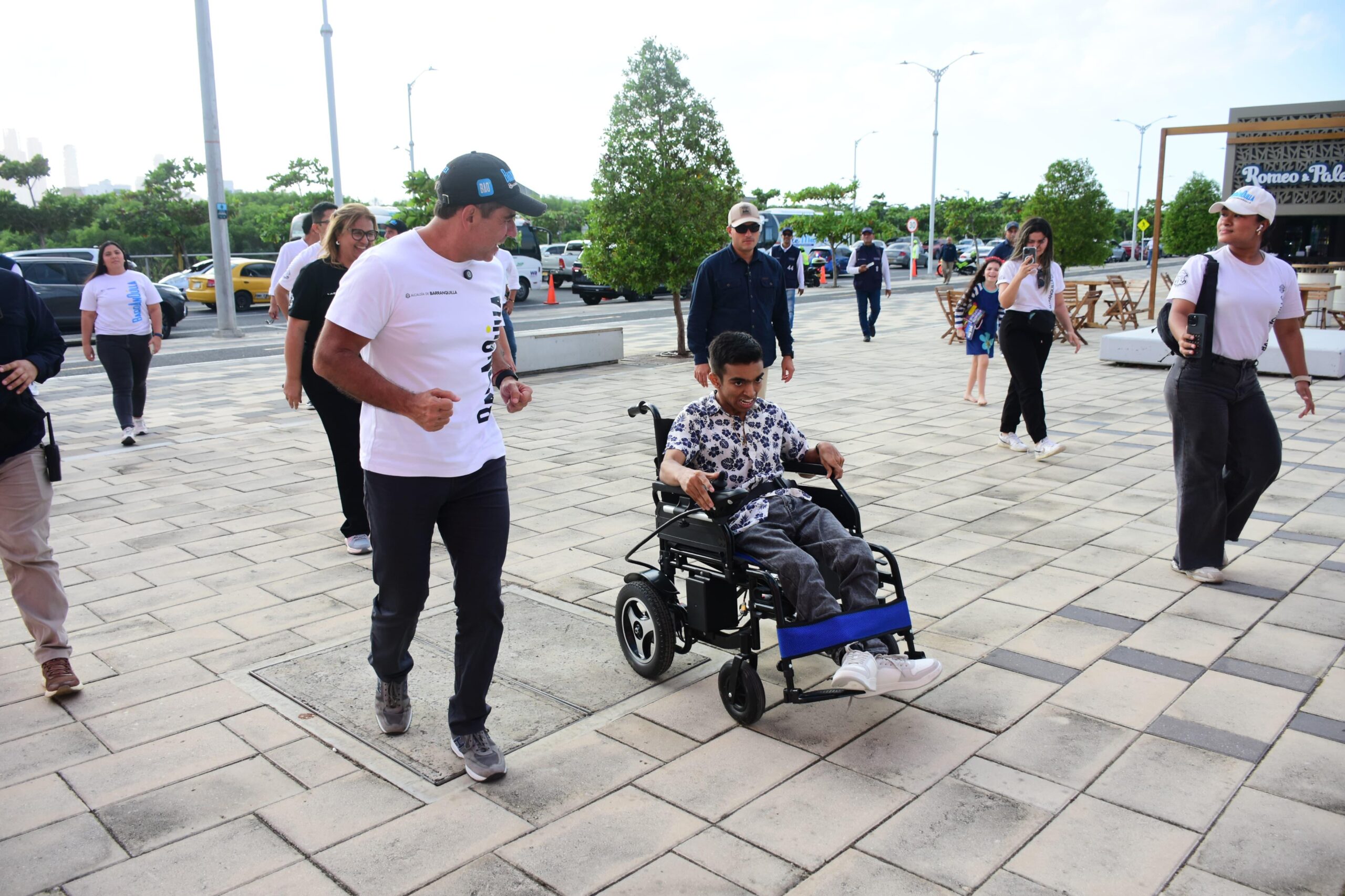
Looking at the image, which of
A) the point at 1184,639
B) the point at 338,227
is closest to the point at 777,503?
the point at 1184,639

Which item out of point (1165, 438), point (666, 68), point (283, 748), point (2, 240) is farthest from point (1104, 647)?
point (2, 240)

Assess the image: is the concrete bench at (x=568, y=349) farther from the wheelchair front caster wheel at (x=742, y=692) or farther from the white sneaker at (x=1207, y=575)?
the wheelchair front caster wheel at (x=742, y=692)

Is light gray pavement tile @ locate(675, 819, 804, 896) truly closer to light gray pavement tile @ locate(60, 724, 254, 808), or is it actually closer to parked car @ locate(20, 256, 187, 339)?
light gray pavement tile @ locate(60, 724, 254, 808)

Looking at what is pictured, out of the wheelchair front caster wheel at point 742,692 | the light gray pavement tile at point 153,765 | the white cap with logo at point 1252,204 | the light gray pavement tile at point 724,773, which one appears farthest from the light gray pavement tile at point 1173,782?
the light gray pavement tile at point 153,765

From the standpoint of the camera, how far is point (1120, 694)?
12.0ft

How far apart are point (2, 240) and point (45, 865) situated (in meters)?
41.9

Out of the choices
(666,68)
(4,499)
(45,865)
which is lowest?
(45,865)

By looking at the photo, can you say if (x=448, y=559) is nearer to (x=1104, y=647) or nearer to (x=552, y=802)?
(x=552, y=802)

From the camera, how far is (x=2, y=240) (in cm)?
3700

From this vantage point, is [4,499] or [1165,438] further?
[1165,438]

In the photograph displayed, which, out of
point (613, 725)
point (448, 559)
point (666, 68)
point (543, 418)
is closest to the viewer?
point (613, 725)

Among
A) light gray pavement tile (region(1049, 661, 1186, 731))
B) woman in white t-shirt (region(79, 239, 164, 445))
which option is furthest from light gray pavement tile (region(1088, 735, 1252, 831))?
woman in white t-shirt (region(79, 239, 164, 445))

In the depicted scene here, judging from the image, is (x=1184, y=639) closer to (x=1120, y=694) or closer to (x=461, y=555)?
(x=1120, y=694)

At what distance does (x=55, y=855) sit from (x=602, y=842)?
149cm
